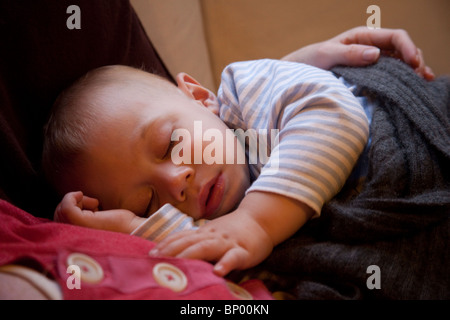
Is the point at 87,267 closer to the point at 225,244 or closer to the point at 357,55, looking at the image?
the point at 225,244

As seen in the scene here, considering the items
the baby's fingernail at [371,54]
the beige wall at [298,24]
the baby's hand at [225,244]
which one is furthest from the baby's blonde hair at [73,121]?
the beige wall at [298,24]

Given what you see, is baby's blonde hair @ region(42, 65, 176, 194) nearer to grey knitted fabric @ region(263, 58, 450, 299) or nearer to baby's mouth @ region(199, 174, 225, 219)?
baby's mouth @ region(199, 174, 225, 219)

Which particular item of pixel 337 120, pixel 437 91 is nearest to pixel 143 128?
pixel 337 120

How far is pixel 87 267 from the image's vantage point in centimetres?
40

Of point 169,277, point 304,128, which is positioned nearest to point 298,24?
point 304,128

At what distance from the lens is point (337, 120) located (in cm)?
59

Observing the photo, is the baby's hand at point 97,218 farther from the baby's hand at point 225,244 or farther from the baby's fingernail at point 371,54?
the baby's fingernail at point 371,54

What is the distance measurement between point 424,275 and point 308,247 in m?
0.13

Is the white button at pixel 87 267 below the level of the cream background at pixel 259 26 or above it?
below

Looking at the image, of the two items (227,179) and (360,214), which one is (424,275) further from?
(227,179)

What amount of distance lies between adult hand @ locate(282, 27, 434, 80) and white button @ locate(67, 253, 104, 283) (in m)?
0.61

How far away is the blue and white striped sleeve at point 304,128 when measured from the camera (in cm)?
55

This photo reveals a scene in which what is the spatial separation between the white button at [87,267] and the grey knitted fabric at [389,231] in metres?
0.21

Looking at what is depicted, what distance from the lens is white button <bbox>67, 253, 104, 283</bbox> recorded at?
39cm
